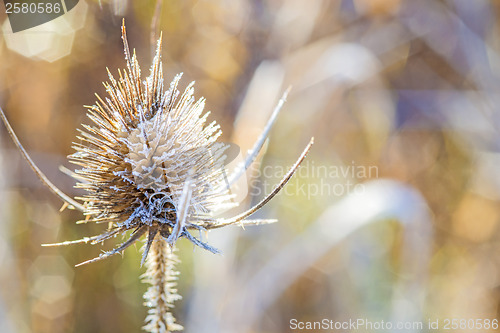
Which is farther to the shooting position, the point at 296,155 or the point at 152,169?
the point at 296,155

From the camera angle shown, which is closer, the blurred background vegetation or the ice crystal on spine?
the ice crystal on spine

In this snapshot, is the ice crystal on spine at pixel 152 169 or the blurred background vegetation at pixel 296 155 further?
the blurred background vegetation at pixel 296 155

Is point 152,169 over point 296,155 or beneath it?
beneath

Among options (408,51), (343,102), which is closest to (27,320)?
(343,102)

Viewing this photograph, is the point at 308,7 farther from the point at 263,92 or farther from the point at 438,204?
the point at 438,204
